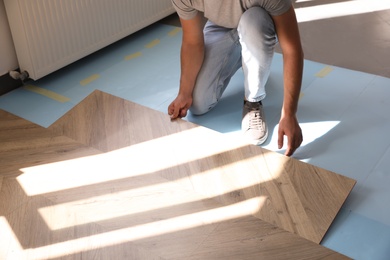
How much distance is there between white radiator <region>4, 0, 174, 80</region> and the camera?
103 inches

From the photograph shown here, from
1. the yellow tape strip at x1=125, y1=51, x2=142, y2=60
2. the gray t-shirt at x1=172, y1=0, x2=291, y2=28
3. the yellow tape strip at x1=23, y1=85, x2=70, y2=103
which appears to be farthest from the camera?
the yellow tape strip at x1=125, y1=51, x2=142, y2=60

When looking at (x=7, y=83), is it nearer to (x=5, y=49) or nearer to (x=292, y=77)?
(x=5, y=49)

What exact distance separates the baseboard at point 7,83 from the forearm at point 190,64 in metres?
1.07

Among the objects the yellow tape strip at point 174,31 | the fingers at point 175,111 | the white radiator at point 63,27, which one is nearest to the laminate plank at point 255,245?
the fingers at point 175,111

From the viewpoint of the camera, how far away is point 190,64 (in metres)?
2.39

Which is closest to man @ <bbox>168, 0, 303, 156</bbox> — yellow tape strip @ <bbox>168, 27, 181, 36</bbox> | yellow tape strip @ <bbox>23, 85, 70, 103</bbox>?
yellow tape strip @ <bbox>23, 85, 70, 103</bbox>

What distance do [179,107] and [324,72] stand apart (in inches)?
37.5

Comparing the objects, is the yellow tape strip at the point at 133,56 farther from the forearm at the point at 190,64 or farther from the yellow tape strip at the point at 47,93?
the forearm at the point at 190,64

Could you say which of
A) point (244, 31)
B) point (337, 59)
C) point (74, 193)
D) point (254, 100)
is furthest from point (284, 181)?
point (337, 59)

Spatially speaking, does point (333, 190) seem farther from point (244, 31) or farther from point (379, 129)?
point (244, 31)

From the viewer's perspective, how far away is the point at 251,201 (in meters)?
1.94

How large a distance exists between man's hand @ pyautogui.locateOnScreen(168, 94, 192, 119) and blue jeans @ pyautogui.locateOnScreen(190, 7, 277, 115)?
0.04 metres

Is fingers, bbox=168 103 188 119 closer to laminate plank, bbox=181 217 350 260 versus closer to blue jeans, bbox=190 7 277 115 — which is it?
blue jeans, bbox=190 7 277 115

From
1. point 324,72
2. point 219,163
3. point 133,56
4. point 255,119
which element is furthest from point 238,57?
point 133,56
